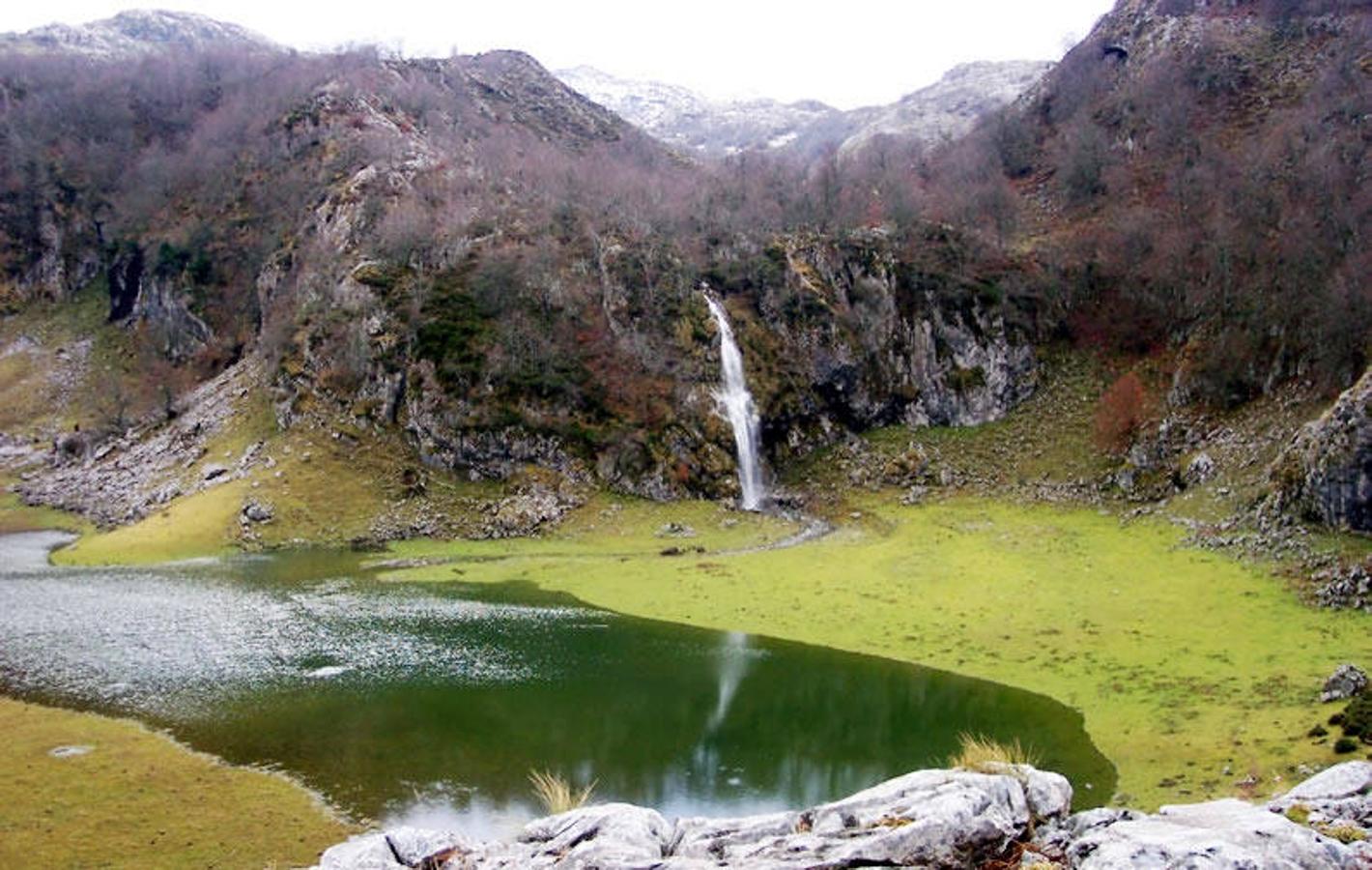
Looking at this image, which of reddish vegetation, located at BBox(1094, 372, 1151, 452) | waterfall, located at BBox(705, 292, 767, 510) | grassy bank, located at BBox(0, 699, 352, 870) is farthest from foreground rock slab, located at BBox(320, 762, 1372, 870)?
reddish vegetation, located at BBox(1094, 372, 1151, 452)

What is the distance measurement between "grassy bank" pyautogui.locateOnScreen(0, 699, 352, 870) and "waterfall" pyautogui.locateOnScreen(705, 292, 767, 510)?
48.8m

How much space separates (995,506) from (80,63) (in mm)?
180000

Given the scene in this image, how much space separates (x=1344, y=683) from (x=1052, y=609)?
15.0 m

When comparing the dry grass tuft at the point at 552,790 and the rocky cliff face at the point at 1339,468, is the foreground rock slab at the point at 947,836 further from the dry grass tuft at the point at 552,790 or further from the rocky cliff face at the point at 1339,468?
the rocky cliff face at the point at 1339,468

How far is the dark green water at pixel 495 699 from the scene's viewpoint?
26.7m

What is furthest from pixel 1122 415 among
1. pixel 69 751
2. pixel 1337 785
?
pixel 69 751

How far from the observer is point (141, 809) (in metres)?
24.2

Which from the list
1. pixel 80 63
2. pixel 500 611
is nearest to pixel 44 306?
pixel 80 63

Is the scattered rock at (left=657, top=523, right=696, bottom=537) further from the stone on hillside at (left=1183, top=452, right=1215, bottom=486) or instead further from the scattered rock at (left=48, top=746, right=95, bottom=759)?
the scattered rock at (left=48, top=746, right=95, bottom=759)

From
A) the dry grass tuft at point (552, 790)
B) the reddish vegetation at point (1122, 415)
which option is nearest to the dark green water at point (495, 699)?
the dry grass tuft at point (552, 790)

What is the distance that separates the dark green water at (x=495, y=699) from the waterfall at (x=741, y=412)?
27.6m

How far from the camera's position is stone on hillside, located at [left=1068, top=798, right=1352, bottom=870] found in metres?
11.5

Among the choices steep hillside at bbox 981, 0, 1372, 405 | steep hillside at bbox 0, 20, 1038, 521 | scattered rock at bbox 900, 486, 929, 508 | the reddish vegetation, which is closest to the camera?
steep hillside at bbox 981, 0, 1372, 405

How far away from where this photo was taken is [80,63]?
16450 centimetres
